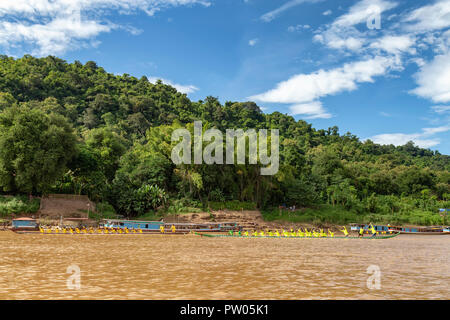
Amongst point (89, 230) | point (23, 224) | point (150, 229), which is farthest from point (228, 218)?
point (23, 224)

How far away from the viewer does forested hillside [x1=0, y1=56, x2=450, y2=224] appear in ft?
96.2

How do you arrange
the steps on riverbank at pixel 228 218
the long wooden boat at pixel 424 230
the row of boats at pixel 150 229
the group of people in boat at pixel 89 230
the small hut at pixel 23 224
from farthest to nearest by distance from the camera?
the long wooden boat at pixel 424 230, the steps on riverbank at pixel 228 218, the group of people in boat at pixel 89 230, the row of boats at pixel 150 229, the small hut at pixel 23 224

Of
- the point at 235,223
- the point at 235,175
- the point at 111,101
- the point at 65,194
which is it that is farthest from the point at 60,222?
the point at 111,101

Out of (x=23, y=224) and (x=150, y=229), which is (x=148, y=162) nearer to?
Answer: (x=150, y=229)

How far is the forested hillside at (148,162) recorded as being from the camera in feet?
96.2

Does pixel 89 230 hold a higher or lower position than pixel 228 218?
lower

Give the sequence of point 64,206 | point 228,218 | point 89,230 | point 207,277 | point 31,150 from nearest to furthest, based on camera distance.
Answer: point 207,277 < point 89,230 < point 31,150 < point 64,206 < point 228,218

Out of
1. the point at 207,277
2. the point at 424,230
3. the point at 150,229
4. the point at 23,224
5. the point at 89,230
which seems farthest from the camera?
the point at 424,230

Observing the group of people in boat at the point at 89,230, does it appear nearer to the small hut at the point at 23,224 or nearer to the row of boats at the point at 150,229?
the row of boats at the point at 150,229

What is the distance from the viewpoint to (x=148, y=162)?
3672 cm

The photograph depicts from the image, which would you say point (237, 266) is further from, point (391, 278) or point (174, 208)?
point (174, 208)

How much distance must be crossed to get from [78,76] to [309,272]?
7179cm

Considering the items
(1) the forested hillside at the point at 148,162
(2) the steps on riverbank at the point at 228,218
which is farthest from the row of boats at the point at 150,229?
(1) the forested hillside at the point at 148,162
